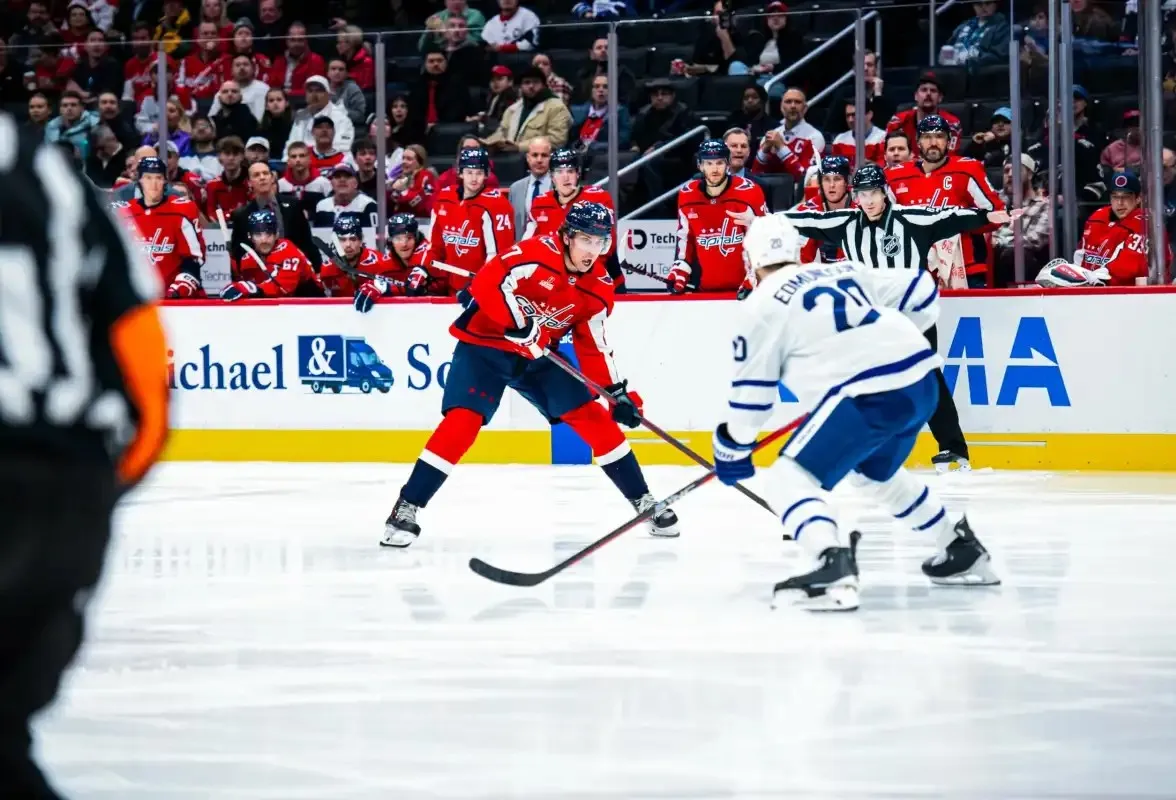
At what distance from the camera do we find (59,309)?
1.43 m

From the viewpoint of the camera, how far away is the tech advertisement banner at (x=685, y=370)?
27.9 ft

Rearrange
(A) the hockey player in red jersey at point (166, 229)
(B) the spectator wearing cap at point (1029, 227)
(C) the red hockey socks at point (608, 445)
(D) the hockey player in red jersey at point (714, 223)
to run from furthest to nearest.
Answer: (A) the hockey player in red jersey at point (166, 229)
(D) the hockey player in red jersey at point (714, 223)
(B) the spectator wearing cap at point (1029, 227)
(C) the red hockey socks at point (608, 445)

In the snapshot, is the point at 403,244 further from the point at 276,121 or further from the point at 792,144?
the point at 792,144

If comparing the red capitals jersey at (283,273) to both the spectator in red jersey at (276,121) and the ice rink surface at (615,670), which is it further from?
the ice rink surface at (615,670)

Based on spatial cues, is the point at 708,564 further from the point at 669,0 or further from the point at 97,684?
the point at 669,0

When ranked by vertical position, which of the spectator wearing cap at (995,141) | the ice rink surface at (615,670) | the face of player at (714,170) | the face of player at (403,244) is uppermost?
the spectator wearing cap at (995,141)

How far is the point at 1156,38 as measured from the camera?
27.7 ft

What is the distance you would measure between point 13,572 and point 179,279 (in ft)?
29.4

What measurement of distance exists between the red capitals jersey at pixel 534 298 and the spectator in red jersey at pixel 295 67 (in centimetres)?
486

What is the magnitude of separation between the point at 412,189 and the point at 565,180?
149cm

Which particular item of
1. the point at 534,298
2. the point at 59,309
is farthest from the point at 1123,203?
the point at 59,309

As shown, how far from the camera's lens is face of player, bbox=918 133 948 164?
8.91 m

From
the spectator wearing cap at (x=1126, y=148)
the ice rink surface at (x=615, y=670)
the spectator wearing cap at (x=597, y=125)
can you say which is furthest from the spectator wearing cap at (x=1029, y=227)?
the ice rink surface at (x=615, y=670)

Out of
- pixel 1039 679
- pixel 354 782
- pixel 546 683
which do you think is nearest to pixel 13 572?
pixel 354 782
